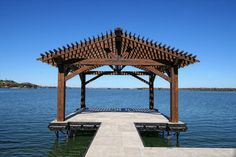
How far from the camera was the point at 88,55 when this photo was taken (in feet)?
49.0

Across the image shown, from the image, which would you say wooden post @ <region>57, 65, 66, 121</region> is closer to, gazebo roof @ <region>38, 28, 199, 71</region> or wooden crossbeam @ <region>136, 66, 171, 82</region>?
gazebo roof @ <region>38, 28, 199, 71</region>

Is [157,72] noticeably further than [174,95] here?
No

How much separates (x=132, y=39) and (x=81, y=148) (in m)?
6.27

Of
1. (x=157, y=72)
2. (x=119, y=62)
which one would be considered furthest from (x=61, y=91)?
(x=157, y=72)

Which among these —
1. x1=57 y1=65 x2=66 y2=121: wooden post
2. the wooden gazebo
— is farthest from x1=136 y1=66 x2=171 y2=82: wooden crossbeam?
x1=57 y1=65 x2=66 y2=121: wooden post

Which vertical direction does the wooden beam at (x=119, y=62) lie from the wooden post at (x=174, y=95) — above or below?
above

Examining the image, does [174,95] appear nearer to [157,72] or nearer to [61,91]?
[157,72]

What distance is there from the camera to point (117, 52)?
1513 centimetres

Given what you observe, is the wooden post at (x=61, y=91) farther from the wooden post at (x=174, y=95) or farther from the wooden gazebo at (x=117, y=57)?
the wooden post at (x=174, y=95)

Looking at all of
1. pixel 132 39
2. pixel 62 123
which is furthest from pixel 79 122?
pixel 132 39

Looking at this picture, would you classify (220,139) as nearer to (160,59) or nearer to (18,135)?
(160,59)

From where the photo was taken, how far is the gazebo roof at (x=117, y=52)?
1351cm

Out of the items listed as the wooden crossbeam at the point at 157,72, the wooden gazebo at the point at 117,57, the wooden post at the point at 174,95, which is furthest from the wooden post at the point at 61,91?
the wooden post at the point at 174,95

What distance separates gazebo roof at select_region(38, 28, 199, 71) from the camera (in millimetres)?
13508
